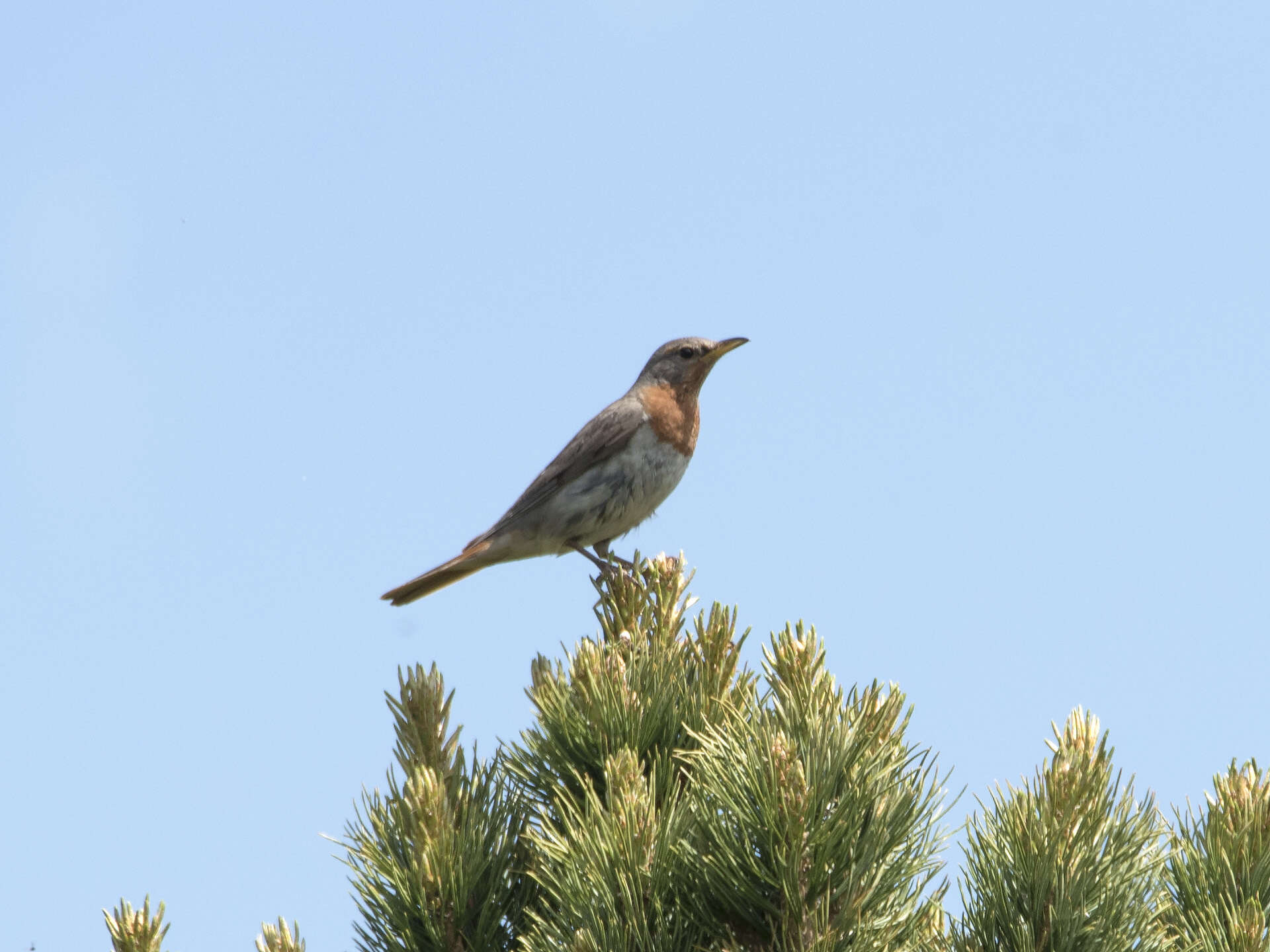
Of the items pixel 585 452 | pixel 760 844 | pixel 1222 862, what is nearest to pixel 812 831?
pixel 760 844

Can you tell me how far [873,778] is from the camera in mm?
2549

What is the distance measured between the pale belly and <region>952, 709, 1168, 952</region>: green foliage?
18.9 feet

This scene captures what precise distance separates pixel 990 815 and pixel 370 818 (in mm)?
1337

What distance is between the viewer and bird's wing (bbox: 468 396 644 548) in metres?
8.58

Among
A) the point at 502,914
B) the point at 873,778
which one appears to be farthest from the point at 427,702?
the point at 873,778

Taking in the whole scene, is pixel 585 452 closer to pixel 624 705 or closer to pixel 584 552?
pixel 584 552

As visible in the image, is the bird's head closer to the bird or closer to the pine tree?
the bird

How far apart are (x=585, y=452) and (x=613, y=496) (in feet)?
1.60

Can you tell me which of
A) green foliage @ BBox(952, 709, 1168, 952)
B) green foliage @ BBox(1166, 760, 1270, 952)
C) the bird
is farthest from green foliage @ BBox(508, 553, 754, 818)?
the bird

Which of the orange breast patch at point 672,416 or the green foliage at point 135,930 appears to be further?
the orange breast patch at point 672,416

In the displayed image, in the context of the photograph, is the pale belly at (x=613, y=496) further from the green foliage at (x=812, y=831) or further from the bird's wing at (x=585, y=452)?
the green foliage at (x=812, y=831)

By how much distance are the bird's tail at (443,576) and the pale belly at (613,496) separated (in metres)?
0.43

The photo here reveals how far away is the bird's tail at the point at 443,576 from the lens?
8.52 metres

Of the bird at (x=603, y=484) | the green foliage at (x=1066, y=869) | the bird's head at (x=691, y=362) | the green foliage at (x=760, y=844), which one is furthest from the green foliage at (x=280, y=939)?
the bird's head at (x=691, y=362)
